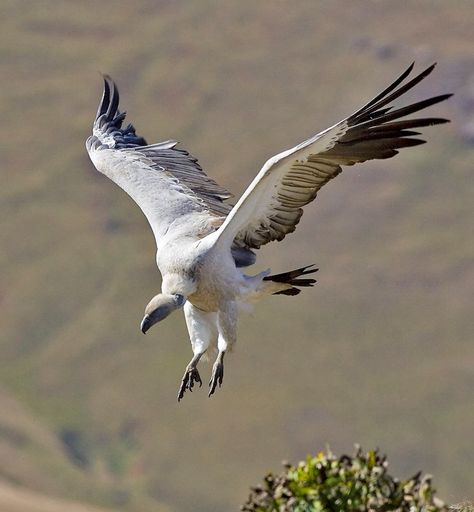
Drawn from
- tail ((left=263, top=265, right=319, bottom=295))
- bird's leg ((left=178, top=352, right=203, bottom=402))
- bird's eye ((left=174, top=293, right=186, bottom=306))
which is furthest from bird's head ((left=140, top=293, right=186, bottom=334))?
tail ((left=263, top=265, right=319, bottom=295))

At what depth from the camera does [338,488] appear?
24.8ft

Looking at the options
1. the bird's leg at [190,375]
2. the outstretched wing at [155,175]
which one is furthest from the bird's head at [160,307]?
the outstretched wing at [155,175]

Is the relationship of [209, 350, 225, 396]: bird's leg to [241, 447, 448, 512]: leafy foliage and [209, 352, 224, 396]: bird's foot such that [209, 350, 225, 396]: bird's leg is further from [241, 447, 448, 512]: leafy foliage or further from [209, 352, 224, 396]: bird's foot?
[241, 447, 448, 512]: leafy foliage

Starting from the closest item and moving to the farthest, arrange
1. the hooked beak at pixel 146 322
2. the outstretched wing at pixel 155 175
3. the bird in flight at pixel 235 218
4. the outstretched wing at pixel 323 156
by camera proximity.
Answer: the outstretched wing at pixel 323 156, the bird in flight at pixel 235 218, the hooked beak at pixel 146 322, the outstretched wing at pixel 155 175

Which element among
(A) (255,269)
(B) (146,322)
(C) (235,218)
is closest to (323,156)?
(C) (235,218)

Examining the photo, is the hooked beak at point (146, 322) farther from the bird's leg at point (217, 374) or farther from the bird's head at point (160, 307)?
the bird's leg at point (217, 374)

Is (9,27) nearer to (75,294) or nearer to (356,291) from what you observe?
(75,294)

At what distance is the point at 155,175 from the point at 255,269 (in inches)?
3583

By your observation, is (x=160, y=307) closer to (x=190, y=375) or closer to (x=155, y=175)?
(x=190, y=375)

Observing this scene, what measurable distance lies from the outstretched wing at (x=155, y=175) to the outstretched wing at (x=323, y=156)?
1207mm

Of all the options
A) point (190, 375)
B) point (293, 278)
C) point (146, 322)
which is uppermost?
point (293, 278)

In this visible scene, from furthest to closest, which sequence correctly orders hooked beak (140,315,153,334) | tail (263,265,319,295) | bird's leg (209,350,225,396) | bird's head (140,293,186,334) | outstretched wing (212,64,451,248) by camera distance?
tail (263,265,319,295) < bird's leg (209,350,225,396) < bird's head (140,293,186,334) < hooked beak (140,315,153,334) < outstretched wing (212,64,451,248)

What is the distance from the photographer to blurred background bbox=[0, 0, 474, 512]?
10362 cm

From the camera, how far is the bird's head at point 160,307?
12.4 metres
